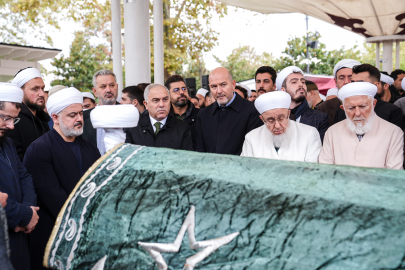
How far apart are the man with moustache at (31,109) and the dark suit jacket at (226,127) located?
1.48 meters

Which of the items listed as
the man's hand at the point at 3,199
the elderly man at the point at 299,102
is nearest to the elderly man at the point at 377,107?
the elderly man at the point at 299,102

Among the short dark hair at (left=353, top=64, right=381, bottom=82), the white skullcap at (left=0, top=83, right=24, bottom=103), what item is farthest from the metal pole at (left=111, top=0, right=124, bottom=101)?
the white skullcap at (left=0, top=83, right=24, bottom=103)

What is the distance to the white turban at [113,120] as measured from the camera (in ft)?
8.15

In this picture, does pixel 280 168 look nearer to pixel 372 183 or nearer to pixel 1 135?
pixel 372 183

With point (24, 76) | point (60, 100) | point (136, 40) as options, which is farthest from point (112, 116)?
point (136, 40)

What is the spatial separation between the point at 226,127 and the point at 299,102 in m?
0.74

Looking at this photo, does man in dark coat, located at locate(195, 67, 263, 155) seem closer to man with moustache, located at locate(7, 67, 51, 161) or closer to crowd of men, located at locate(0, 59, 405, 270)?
crowd of men, located at locate(0, 59, 405, 270)

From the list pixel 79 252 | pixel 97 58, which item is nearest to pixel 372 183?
pixel 79 252

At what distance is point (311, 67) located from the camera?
76.7 feet

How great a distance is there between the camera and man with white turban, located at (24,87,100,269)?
266cm

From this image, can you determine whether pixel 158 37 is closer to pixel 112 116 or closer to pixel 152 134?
pixel 152 134

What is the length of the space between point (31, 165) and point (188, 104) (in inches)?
98.1

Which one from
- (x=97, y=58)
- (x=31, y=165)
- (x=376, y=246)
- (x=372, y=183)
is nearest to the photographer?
(x=376, y=246)

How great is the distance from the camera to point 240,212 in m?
1.50
